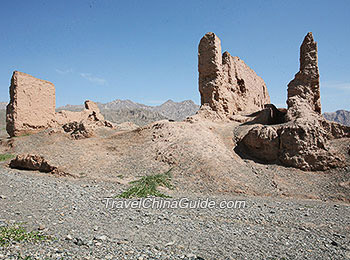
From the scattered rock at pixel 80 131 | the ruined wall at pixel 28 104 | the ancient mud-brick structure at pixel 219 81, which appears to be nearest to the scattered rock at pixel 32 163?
the scattered rock at pixel 80 131

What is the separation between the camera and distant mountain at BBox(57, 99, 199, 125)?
5725 cm

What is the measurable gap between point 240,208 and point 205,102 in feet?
30.8

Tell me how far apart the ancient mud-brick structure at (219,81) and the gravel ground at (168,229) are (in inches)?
348

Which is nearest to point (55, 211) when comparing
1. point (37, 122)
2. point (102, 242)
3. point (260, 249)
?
point (102, 242)

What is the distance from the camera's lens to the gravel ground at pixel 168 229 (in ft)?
10.4

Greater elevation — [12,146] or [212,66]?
[212,66]

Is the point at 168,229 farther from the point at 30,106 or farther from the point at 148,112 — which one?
the point at 148,112

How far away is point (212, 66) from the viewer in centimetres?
1404

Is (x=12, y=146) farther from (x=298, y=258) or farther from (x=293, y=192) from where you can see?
(x=298, y=258)

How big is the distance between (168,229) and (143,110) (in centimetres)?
5913

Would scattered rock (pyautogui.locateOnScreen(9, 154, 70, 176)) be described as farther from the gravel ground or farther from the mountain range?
the mountain range

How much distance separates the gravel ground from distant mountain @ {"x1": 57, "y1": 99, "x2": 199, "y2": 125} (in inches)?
1951

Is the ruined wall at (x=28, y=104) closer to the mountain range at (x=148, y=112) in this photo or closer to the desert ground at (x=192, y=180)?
the desert ground at (x=192, y=180)

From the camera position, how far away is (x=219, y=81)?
1433cm
